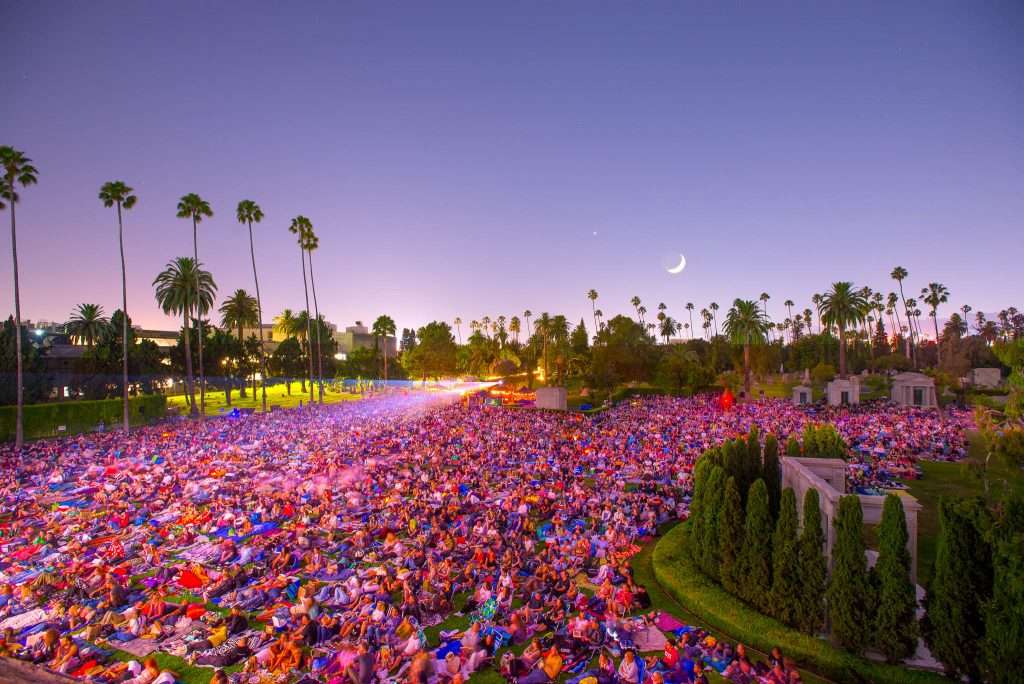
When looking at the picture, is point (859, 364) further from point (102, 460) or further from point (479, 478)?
point (102, 460)

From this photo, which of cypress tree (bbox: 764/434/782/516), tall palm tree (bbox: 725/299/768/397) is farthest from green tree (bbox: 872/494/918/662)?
tall palm tree (bbox: 725/299/768/397)

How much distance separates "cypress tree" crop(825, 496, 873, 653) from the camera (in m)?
9.92

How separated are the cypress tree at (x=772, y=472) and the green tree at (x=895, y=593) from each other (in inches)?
254

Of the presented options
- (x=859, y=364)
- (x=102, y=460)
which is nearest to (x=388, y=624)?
(x=102, y=460)

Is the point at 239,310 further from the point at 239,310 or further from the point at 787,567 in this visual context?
the point at 787,567

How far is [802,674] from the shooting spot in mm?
10062

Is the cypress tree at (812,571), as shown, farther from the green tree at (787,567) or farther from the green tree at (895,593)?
the green tree at (895,593)

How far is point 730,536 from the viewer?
41.8 feet

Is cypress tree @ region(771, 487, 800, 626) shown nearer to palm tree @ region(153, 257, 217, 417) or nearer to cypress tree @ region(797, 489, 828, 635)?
cypress tree @ region(797, 489, 828, 635)

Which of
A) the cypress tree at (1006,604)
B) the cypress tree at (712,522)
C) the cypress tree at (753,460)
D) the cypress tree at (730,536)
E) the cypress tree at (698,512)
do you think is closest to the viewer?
the cypress tree at (1006,604)

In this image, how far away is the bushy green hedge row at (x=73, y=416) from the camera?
38375mm

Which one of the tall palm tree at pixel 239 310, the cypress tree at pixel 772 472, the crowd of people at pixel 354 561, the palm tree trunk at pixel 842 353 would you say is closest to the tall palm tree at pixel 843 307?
the palm tree trunk at pixel 842 353

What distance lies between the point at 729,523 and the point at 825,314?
72.8 metres

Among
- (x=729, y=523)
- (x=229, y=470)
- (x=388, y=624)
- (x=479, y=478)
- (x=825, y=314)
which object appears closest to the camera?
(x=388, y=624)
